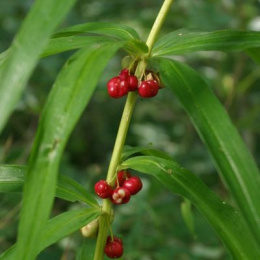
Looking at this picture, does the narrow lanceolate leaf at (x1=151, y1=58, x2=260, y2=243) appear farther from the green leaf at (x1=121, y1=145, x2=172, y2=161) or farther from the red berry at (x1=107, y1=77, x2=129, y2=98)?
the green leaf at (x1=121, y1=145, x2=172, y2=161)

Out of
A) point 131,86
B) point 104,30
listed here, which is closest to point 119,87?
point 131,86

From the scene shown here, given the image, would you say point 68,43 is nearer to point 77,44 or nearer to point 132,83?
point 77,44

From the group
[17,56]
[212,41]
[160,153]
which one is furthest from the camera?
[160,153]

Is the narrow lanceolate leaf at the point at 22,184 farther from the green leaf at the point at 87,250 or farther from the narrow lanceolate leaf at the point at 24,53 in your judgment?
the narrow lanceolate leaf at the point at 24,53

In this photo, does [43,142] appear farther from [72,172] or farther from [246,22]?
[246,22]

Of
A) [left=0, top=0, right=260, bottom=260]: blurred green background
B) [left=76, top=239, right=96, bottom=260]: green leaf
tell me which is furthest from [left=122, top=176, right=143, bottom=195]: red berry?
[left=0, top=0, right=260, bottom=260]: blurred green background

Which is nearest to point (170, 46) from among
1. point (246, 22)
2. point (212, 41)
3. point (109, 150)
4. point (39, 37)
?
point (212, 41)

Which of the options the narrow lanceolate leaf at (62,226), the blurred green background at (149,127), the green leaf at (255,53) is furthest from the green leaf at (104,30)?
the blurred green background at (149,127)
